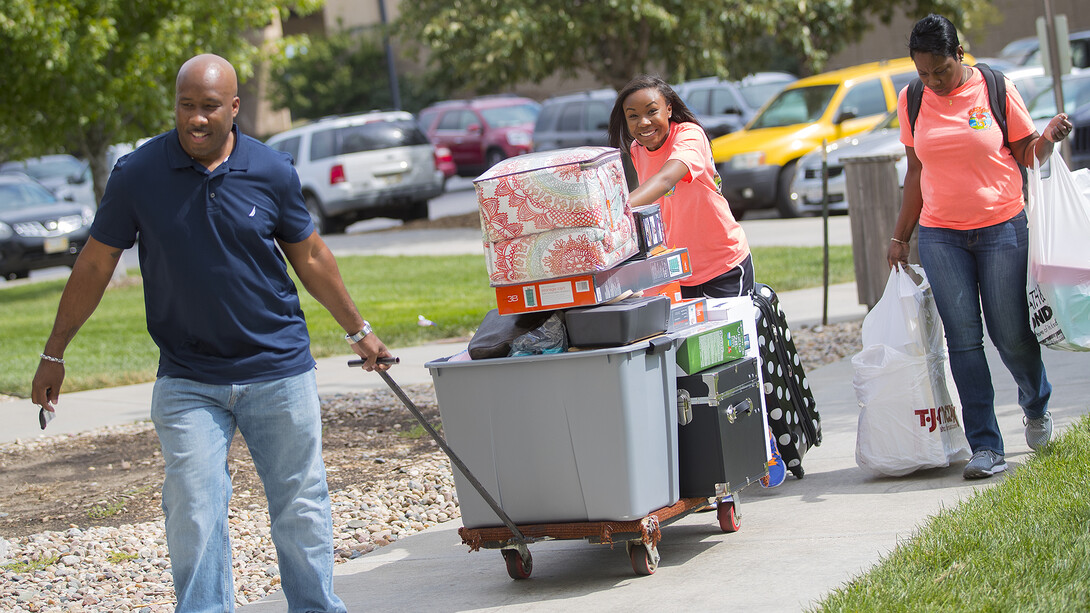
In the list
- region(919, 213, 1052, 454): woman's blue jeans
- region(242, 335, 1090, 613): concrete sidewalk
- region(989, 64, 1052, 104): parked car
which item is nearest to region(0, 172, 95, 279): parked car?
region(989, 64, 1052, 104): parked car

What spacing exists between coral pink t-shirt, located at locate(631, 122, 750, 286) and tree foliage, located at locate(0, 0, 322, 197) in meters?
10.5

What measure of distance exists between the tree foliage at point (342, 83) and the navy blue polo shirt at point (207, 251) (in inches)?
1522

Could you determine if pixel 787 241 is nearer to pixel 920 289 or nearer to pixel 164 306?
pixel 920 289

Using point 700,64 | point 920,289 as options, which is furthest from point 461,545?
point 700,64

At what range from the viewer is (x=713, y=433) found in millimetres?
4504

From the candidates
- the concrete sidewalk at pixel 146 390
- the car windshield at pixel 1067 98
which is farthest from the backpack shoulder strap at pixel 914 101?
the car windshield at pixel 1067 98

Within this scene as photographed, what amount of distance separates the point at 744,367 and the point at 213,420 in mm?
1924

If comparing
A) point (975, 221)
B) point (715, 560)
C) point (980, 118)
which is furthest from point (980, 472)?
point (980, 118)

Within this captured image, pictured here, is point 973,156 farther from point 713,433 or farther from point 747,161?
point 747,161

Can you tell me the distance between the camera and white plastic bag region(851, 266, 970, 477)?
17.1ft

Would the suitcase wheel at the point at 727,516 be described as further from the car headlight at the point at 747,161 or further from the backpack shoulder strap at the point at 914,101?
the car headlight at the point at 747,161

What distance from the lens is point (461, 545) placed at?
523 centimetres

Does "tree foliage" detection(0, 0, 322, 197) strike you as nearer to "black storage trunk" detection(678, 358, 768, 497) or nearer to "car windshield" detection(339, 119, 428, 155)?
"car windshield" detection(339, 119, 428, 155)

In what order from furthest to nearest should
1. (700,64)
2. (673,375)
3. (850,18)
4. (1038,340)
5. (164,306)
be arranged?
(850,18) < (700,64) < (1038,340) < (673,375) < (164,306)
